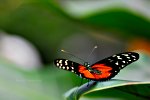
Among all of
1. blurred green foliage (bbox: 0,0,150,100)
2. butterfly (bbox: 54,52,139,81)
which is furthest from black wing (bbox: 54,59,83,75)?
blurred green foliage (bbox: 0,0,150,100)

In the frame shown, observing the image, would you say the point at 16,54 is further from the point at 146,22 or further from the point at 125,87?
the point at 125,87

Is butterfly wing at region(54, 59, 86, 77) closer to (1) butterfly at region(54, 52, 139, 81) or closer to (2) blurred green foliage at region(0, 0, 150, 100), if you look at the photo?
(1) butterfly at region(54, 52, 139, 81)

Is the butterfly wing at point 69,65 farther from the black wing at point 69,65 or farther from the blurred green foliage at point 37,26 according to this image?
the blurred green foliage at point 37,26

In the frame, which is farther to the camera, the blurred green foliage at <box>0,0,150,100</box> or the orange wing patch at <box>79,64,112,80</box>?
the blurred green foliage at <box>0,0,150,100</box>

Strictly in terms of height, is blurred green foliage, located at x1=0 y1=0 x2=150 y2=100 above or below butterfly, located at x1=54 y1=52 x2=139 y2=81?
above

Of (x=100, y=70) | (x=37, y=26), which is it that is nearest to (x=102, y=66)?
(x=100, y=70)

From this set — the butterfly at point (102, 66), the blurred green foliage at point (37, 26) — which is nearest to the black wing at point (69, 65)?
the butterfly at point (102, 66)

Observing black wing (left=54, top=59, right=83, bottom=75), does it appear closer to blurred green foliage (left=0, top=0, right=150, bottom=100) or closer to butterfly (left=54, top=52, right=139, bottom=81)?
butterfly (left=54, top=52, right=139, bottom=81)

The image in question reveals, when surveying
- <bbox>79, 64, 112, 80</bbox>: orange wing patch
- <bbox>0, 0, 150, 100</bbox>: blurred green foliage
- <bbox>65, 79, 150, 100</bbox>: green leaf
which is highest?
<bbox>0, 0, 150, 100</bbox>: blurred green foliage
